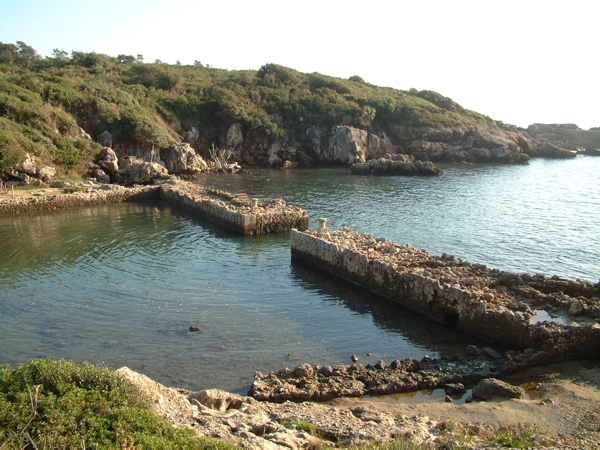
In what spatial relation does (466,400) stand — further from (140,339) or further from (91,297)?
(91,297)

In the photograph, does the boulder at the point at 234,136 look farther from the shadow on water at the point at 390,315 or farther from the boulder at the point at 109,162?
the shadow on water at the point at 390,315

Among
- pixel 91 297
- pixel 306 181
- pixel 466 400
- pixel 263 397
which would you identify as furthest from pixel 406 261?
pixel 306 181

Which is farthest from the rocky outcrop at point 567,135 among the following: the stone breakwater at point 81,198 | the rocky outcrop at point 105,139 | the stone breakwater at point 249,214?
Result: the stone breakwater at point 249,214

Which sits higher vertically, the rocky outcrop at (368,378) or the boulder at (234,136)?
the boulder at (234,136)

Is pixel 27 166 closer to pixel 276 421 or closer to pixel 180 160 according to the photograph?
pixel 180 160

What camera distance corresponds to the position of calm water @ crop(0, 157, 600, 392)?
15.7 m

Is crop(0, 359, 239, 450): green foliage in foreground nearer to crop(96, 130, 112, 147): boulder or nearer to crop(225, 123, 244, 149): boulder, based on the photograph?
crop(96, 130, 112, 147): boulder

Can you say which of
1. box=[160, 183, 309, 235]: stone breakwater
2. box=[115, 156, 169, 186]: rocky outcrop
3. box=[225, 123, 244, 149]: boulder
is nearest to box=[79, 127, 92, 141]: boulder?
box=[115, 156, 169, 186]: rocky outcrop

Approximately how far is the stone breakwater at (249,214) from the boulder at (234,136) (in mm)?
38293

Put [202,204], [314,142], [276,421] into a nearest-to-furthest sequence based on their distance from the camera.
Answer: [276,421] < [202,204] < [314,142]

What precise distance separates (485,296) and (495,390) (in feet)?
16.1

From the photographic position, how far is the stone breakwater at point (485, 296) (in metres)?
14.6

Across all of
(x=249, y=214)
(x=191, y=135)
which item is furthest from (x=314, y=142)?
(x=249, y=214)

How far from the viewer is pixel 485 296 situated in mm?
17094
